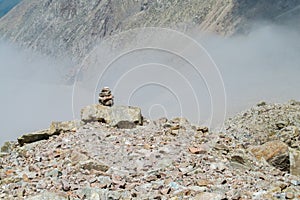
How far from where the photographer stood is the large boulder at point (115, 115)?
16.8 m

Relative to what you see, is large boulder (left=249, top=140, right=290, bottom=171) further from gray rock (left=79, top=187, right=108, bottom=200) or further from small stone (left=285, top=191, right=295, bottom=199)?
gray rock (left=79, top=187, right=108, bottom=200)

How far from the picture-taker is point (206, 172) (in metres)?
12.4

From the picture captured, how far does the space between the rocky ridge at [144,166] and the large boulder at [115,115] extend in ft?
0.83

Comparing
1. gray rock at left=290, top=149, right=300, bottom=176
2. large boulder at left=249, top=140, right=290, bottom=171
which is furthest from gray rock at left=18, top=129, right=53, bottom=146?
gray rock at left=290, top=149, right=300, bottom=176

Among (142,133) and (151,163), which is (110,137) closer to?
(142,133)

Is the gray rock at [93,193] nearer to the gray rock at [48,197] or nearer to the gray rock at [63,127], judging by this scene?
the gray rock at [48,197]

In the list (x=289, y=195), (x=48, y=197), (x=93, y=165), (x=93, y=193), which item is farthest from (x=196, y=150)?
(x=48, y=197)

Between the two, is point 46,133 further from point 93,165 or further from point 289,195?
point 289,195

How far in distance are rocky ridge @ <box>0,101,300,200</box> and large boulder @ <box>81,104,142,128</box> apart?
25cm

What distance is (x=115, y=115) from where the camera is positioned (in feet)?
55.8

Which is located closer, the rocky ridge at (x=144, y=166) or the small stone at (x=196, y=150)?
the rocky ridge at (x=144, y=166)

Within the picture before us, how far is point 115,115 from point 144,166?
442 cm

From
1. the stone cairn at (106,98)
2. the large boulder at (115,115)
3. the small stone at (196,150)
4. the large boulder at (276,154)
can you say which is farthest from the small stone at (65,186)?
the large boulder at (276,154)

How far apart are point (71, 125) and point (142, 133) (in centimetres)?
300
